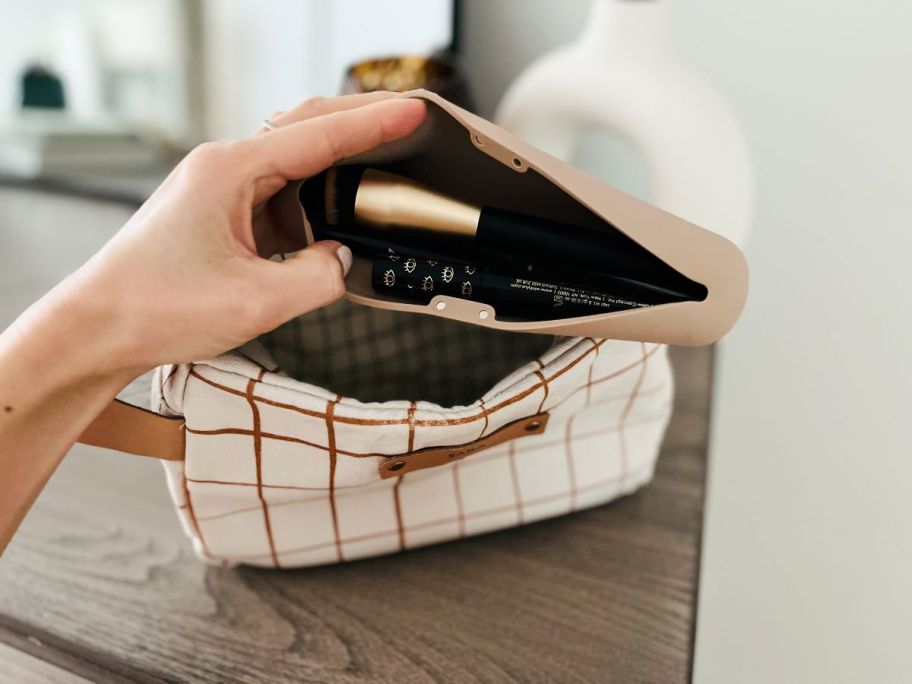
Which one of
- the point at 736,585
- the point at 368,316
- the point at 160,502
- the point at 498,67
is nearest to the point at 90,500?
the point at 160,502

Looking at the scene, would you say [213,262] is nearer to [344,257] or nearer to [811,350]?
[344,257]

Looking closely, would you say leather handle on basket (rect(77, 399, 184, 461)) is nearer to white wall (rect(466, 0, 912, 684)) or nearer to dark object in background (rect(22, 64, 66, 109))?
white wall (rect(466, 0, 912, 684))

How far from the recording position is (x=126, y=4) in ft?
2.72

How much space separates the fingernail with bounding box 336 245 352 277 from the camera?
0.29 metres

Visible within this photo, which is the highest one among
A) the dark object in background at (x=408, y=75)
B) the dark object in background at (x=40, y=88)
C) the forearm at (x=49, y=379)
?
the dark object in background at (x=408, y=75)

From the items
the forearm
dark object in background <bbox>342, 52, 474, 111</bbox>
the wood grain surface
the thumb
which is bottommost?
the wood grain surface

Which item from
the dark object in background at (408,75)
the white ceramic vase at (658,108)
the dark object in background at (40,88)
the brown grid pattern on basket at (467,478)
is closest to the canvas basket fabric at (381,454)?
the brown grid pattern on basket at (467,478)

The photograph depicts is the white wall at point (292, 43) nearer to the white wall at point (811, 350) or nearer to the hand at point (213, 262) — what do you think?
the white wall at point (811, 350)

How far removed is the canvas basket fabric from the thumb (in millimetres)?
31

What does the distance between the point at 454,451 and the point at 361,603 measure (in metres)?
0.08

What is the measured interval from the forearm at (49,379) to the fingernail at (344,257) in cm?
8

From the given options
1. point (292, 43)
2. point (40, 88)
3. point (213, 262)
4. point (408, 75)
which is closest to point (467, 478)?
point (213, 262)

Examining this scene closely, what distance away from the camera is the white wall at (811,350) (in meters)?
0.51

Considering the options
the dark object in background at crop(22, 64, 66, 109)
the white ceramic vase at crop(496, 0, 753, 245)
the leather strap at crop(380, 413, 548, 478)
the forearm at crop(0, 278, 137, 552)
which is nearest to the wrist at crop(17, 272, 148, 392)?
the forearm at crop(0, 278, 137, 552)
